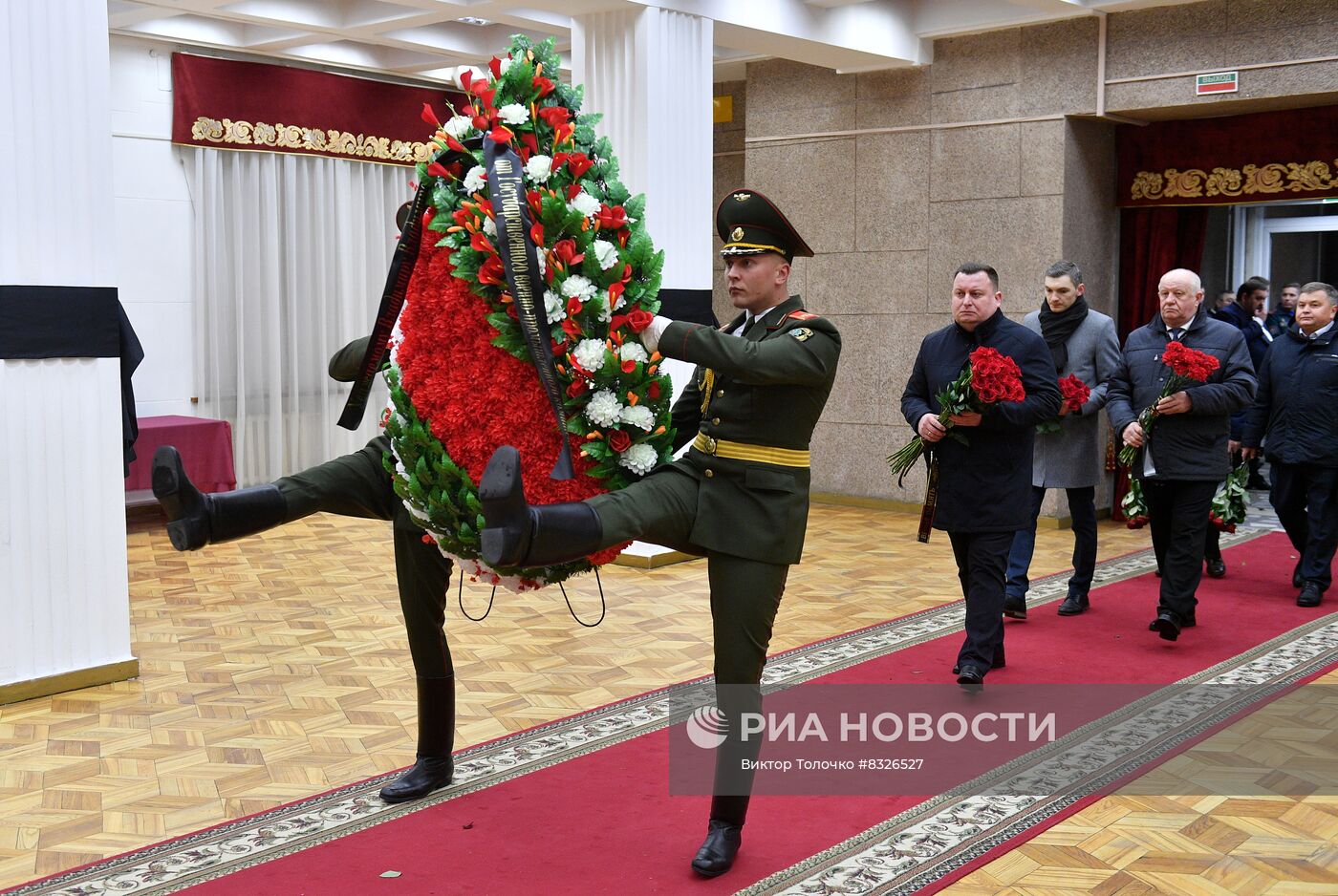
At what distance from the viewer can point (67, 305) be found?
4965 millimetres

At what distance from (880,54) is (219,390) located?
5.48 meters

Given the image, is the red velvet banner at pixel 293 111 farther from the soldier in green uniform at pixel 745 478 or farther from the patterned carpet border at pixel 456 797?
the soldier in green uniform at pixel 745 478

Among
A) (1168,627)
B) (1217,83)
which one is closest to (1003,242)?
(1217,83)

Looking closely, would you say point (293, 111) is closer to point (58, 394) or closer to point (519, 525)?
point (58, 394)

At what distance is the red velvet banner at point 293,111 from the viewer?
9742mm

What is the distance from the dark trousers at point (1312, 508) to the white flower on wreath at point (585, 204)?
4846 millimetres

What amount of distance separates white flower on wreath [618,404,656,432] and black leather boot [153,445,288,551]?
0.94 m

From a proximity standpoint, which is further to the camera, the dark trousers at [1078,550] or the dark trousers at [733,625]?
the dark trousers at [1078,550]

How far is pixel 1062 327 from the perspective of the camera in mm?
6234

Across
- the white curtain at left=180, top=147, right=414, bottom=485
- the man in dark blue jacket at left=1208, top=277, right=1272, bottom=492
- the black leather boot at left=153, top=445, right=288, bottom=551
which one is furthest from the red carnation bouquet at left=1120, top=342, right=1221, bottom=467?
the white curtain at left=180, top=147, right=414, bottom=485

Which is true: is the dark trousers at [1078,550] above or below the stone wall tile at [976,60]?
below

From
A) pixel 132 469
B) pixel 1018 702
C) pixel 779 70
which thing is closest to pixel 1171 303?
pixel 1018 702

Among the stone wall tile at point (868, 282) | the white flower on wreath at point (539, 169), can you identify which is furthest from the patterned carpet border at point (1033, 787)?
the stone wall tile at point (868, 282)

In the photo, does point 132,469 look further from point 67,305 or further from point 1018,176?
point 1018,176
